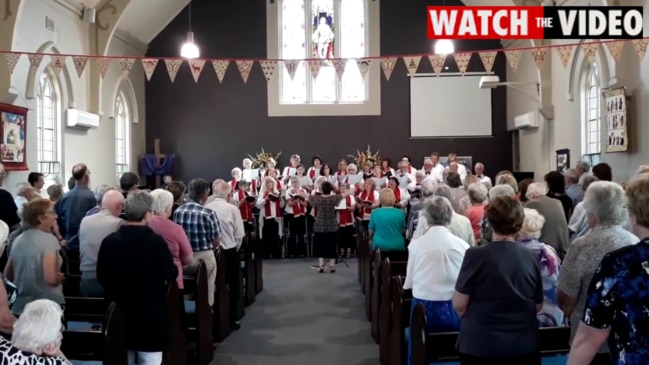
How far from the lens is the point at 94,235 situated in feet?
14.5

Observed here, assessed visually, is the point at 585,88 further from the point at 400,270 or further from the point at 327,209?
the point at 400,270

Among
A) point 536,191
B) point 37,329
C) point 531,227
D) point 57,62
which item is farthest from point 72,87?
point 531,227

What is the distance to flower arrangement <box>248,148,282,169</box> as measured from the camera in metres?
14.5

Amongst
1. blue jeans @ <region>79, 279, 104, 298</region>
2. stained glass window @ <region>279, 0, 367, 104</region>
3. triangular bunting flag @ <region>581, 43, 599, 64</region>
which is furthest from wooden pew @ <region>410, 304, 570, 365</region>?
stained glass window @ <region>279, 0, 367, 104</region>

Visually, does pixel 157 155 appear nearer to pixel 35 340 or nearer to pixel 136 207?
pixel 136 207

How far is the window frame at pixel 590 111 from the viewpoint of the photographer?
10.2 metres

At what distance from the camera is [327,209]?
32.1 feet

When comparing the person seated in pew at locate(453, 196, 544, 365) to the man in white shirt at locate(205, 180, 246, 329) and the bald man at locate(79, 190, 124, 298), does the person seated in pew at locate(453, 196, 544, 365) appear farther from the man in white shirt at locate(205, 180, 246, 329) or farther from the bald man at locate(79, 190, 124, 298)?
the man in white shirt at locate(205, 180, 246, 329)

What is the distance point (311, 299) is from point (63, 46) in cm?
701

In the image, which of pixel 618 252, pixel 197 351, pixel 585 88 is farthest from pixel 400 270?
pixel 585 88

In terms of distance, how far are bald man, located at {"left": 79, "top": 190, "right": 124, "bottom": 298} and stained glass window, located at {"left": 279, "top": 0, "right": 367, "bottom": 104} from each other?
10925 mm

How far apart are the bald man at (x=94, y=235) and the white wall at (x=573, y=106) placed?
22.7 feet

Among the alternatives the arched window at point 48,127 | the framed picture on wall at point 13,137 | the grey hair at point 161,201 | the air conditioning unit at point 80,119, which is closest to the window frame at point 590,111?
the grey hair at point 161,201

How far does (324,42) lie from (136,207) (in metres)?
12.1
